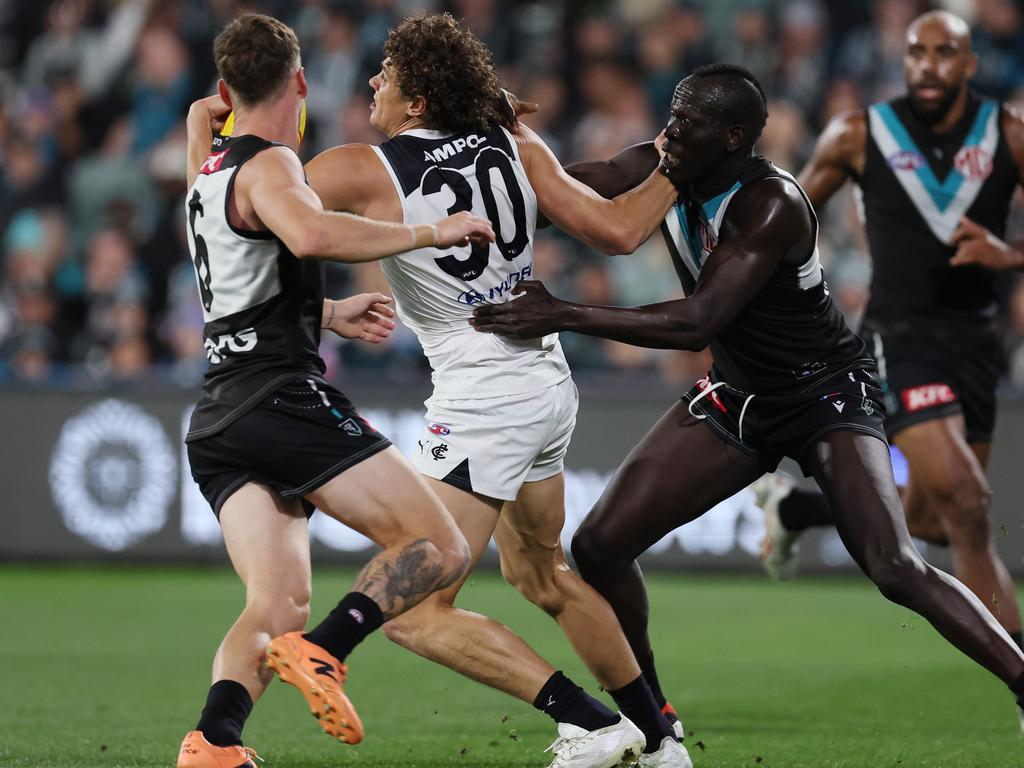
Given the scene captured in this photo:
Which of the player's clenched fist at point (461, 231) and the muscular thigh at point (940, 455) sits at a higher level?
the player's clenched fist at point (461, 231)

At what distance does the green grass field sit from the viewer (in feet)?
19.7

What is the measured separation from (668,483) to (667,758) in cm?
101

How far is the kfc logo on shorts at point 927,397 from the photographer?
7.27m

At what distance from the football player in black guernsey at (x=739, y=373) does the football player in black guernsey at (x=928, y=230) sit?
159 cm

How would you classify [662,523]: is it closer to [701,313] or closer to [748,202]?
[701,313]

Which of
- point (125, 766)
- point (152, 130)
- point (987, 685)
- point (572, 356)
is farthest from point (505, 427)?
point (152, 130)

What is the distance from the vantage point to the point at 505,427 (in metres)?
5.31

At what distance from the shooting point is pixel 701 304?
5.34 meters

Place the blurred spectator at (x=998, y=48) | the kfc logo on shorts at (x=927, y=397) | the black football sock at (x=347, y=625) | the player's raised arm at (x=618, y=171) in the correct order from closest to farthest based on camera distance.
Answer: the black football sock at (x=347, y=625) < the player's raised arm at (x=618, y=171) < the kfc logo on shorts at (x=927, y=397) < the blurred spectator at (x=998, y=48)

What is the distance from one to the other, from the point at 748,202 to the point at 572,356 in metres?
7.43

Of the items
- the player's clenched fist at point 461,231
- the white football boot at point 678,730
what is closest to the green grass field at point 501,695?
the white football boot at point 678,730

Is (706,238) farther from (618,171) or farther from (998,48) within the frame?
(998,48)

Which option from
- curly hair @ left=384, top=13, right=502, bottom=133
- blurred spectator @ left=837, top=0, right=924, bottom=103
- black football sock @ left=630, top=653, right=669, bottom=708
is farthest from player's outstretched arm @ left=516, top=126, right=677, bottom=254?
blurred spectator @ left=837, top=0, right=924, bottom=103

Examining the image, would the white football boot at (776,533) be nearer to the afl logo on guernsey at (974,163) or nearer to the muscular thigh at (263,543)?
the afl logo on guernsey at (974,163)
